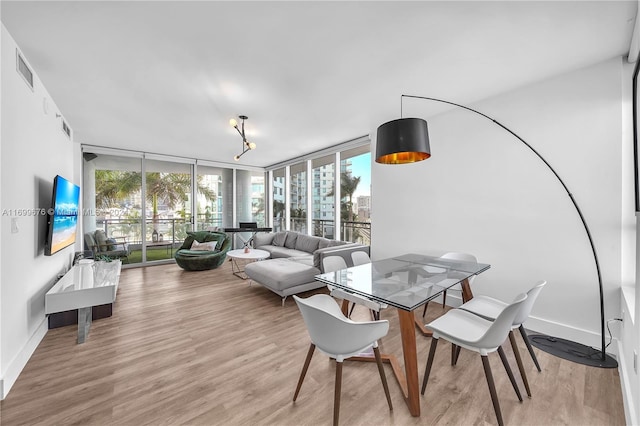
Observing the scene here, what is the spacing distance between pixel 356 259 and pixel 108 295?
265cm

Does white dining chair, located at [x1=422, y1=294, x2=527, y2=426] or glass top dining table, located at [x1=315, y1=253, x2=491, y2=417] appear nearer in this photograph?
white dining chair, located at [x1=422, y1=294, x2=527, y2=426]

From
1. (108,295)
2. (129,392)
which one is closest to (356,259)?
(129,392)

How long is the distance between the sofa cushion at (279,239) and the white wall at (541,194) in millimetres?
3526

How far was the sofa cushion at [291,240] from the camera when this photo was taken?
5891 millimetres

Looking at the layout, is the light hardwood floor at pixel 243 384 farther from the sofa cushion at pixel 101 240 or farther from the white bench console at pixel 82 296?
the sofa cushion at pixel 101 240

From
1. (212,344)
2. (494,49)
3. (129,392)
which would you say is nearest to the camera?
(129,392)

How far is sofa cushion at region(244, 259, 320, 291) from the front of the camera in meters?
3.44

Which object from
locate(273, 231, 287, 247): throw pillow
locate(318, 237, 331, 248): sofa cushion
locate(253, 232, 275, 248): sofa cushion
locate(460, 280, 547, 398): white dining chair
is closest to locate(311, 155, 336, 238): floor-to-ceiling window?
locate(318, 237, 331, 248): sofa cushion

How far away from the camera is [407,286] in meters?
1.96

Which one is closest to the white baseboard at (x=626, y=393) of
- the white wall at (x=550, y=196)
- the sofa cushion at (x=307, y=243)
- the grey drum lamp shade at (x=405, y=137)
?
the white wall at (x=550, y=196)

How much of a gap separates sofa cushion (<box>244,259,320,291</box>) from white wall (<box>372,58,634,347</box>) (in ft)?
5.70

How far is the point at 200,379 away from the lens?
192 cm

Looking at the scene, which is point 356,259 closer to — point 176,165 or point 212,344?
point 212,344

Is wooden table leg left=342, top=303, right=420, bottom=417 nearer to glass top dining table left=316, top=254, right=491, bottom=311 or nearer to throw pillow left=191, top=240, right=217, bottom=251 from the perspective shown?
glass top dining table left=316, top=254, right=491, bottom=311
